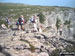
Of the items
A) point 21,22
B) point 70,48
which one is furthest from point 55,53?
point 21,22

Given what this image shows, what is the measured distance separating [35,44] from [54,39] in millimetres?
928

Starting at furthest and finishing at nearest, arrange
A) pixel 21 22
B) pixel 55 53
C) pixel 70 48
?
pixel 21 22, pixel 70 48, pixel 55 53

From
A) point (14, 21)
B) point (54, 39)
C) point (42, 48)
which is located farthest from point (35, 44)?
point (14, 21)

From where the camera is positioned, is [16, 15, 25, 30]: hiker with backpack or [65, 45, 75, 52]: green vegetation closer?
[65, 45, 75, 52]: green vegetation

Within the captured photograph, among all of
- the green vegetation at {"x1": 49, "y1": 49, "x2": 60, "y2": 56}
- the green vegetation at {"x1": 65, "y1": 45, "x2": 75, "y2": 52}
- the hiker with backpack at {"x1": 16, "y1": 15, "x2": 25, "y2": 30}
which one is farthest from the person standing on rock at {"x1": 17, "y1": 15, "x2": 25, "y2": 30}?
the green vegetation at {"x1": 65, "y1": 45, "x2": 75, "y2": 52}

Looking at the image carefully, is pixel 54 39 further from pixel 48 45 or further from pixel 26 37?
pixel 26 37

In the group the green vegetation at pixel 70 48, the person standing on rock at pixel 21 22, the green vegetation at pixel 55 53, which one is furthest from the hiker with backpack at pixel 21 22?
the green vegetation at pixel 70 48

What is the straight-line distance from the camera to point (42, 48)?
6.02 meters

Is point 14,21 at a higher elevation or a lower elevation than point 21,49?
higher

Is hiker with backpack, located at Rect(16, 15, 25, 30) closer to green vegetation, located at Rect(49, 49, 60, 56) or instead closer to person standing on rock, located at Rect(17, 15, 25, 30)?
person standing on rock, located at Rect(17, 15, 25, 30)

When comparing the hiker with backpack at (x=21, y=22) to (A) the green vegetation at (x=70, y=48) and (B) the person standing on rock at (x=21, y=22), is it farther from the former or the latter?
(A) the green vegetation at (x=70, y=48)

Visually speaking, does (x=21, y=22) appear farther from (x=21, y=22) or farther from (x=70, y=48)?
(x=70, y=48)

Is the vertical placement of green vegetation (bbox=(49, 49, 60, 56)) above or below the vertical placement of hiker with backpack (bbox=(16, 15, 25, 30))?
A: below

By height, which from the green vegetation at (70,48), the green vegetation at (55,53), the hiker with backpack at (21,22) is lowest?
the green vegetation at (55,53)
